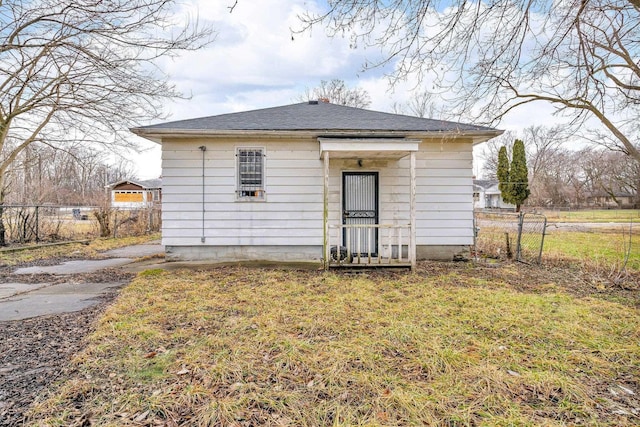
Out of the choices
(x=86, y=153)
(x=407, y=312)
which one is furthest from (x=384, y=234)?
(x=86, y=153)

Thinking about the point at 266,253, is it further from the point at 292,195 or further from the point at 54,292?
the point at 54,292

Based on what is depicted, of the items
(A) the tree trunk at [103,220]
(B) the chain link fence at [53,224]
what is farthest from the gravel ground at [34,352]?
(A) the tree trunk at [103,220]

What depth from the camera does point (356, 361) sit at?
10.0ft

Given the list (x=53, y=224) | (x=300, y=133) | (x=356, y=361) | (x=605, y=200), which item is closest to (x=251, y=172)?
(x=300, y=133)

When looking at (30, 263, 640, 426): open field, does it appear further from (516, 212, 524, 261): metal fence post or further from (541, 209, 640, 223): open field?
(541, 209, 640, 223): open field

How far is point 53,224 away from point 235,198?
798 centimetres

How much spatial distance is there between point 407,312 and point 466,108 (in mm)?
3724

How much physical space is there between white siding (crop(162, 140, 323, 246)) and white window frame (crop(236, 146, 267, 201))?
0.07 meters

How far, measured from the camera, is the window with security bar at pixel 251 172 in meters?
8.06

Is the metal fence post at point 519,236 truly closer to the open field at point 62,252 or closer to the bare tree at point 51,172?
the open field at point 62,252

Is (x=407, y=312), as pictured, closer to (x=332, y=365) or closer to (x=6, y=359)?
(x=332, y=365)

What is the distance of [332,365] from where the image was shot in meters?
2.96

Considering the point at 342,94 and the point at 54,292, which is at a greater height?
the point at 342,94

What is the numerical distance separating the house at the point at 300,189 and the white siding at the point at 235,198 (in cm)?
2
